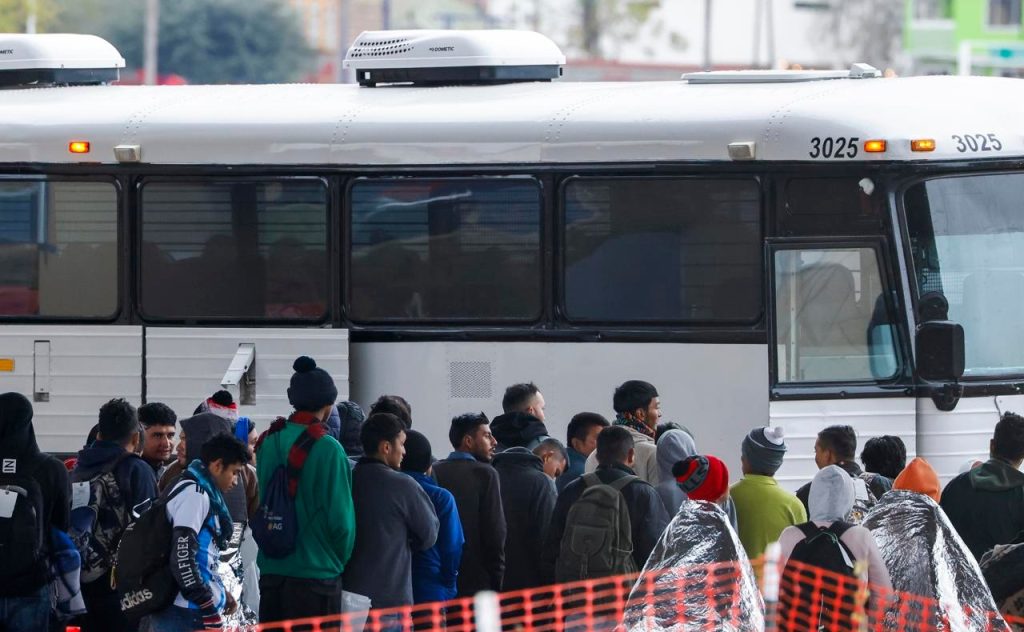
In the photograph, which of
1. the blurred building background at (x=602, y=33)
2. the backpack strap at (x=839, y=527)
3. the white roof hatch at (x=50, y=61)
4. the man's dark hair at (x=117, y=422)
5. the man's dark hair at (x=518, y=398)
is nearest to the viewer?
the backpack strap at (x=839, y=527)

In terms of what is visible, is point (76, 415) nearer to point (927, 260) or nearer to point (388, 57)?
point (388, 57)

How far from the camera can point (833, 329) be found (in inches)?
415

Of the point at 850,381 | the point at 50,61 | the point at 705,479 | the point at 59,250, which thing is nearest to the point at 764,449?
the point at 705,479

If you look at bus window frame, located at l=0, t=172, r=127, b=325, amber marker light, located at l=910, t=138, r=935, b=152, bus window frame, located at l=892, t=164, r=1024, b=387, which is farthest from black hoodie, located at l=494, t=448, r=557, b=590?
bus window frame, located at l=0, t=172, r=127, b=325

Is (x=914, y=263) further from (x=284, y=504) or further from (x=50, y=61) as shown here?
(x=50, y=61)

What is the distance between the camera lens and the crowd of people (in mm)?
7672

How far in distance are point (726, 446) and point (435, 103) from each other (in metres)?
2.73

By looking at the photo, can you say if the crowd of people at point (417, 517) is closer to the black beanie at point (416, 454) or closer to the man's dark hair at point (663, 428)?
the black beanie at point (416, 454)

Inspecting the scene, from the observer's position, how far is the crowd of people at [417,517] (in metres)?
7.67

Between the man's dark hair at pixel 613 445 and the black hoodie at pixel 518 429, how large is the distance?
111 cm

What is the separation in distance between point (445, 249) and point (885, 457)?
3.14 metres

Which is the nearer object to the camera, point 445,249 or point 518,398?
point 518,398

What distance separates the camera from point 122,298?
11.8m

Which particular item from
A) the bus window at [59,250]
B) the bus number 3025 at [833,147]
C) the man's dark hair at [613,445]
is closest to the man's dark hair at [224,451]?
the man's dark hair at [613,445]
